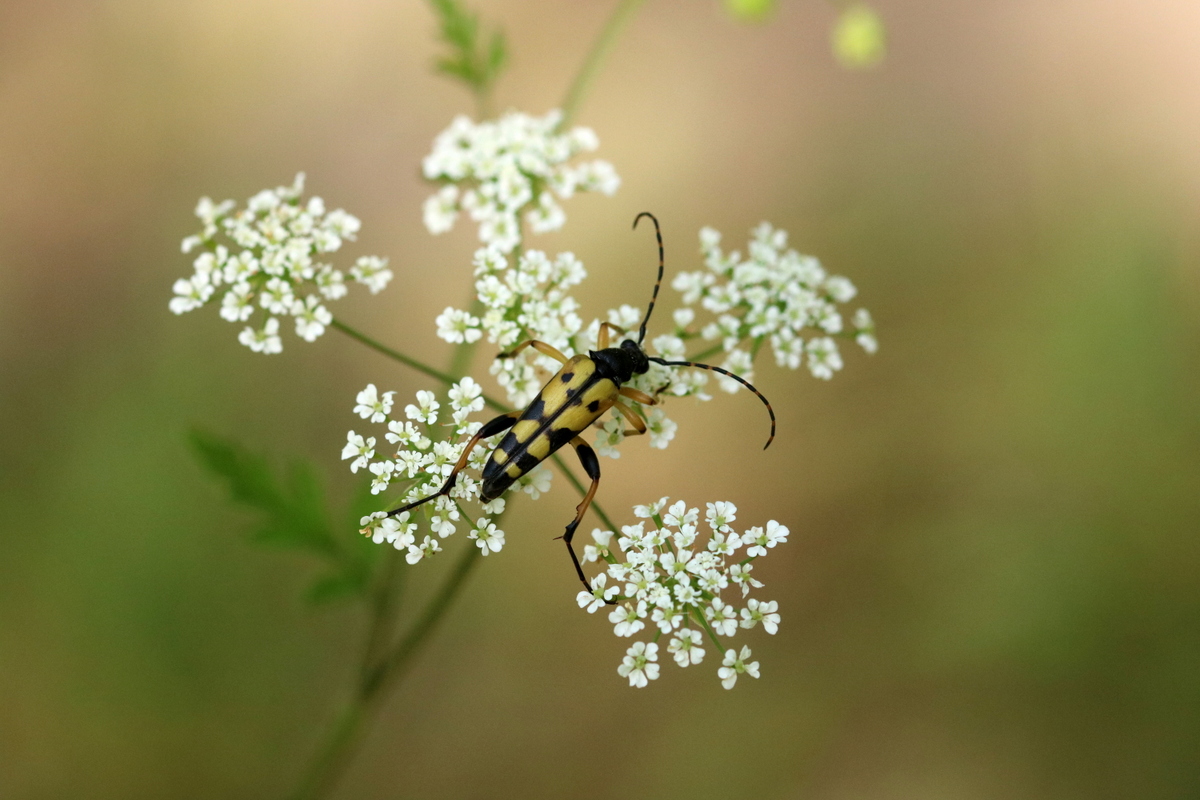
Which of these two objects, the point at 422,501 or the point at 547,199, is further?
the point at 547,199

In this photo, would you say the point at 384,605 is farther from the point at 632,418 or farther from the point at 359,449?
the point at 632,418

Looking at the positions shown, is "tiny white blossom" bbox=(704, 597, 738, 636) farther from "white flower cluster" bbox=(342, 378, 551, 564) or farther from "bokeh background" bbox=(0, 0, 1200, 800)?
"bokeh background" bbox=(0, 0, 1200, 800)

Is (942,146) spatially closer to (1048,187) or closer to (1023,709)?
(1048,187)

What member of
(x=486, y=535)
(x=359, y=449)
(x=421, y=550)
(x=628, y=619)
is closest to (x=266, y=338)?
(x=359, y=449)

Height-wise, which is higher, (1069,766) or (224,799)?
(1069,766)

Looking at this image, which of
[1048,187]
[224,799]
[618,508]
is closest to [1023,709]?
[618,508]

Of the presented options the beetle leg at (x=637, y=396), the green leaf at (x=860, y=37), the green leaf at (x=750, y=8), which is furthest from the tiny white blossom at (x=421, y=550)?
the green leaf at (x=860, y=37)

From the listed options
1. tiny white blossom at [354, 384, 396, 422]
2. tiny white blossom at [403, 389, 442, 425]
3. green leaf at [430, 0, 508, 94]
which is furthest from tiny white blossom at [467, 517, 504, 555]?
green leaf at [430, 0, 508, 94]

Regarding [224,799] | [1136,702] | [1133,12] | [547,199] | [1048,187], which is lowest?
[224,799]
